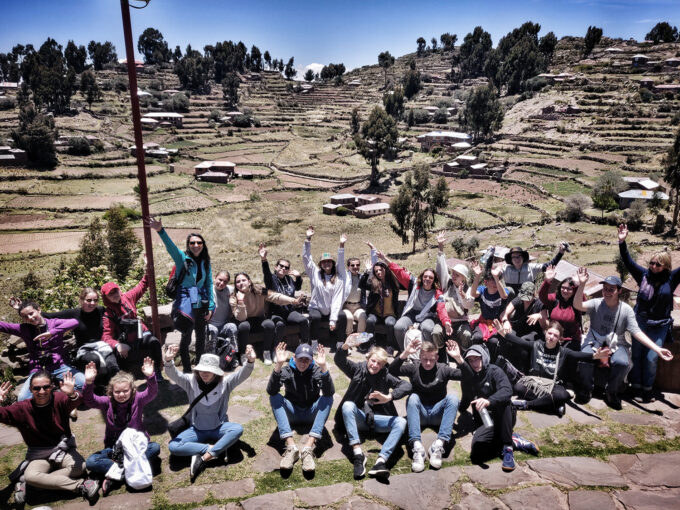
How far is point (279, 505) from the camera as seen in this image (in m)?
4.08

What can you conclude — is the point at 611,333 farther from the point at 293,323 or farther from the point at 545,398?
the point at 293,323

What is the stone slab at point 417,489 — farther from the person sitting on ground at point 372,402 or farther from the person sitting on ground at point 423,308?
the person sitting on ground at point 423,308

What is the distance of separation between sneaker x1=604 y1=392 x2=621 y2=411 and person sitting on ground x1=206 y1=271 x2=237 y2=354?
206 inches

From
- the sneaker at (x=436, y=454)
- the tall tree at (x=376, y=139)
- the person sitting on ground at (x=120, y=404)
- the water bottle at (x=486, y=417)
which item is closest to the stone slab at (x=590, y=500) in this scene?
the water bottle at (x=486, y=417)

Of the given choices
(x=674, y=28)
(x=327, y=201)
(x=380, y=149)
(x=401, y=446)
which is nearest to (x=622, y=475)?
(x=401, y=446)

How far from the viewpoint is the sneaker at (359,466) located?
451 centimetres

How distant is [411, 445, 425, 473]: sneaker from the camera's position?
460cm

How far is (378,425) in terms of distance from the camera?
203 inches

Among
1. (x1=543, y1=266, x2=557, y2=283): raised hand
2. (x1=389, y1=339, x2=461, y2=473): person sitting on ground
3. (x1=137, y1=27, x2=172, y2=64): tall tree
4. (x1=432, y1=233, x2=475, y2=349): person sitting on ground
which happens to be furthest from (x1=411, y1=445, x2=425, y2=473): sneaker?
(x1=137, y1=27, x2=172, y2=64): tall tree

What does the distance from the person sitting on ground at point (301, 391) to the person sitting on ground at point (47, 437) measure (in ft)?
6.19

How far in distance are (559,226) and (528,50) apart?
7024cm

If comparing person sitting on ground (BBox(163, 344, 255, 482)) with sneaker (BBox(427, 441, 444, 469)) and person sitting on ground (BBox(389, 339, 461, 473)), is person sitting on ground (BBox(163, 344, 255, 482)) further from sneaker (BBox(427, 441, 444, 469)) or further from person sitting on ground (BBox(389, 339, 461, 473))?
sneaker (BBox(427, 441, 444, 469))

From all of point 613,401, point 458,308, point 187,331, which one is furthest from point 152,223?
point 613,401

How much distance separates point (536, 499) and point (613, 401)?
2.38m
